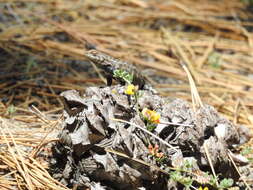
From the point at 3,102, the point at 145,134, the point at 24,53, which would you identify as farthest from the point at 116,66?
the point at 24,53

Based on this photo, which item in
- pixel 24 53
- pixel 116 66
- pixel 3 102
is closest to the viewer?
pixel 116 66

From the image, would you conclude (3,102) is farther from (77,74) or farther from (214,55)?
(214,55)

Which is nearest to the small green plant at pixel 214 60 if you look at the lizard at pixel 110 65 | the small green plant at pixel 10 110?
the lizard at pixel 110 65

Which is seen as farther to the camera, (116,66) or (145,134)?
(116,66)

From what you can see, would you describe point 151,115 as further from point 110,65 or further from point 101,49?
point 101,49

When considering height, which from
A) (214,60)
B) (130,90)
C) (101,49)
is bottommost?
(214,60)

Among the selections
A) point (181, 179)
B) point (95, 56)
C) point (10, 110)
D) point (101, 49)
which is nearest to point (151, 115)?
point (181, 179)

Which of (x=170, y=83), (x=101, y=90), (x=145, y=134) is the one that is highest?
(x=101, y=90)
